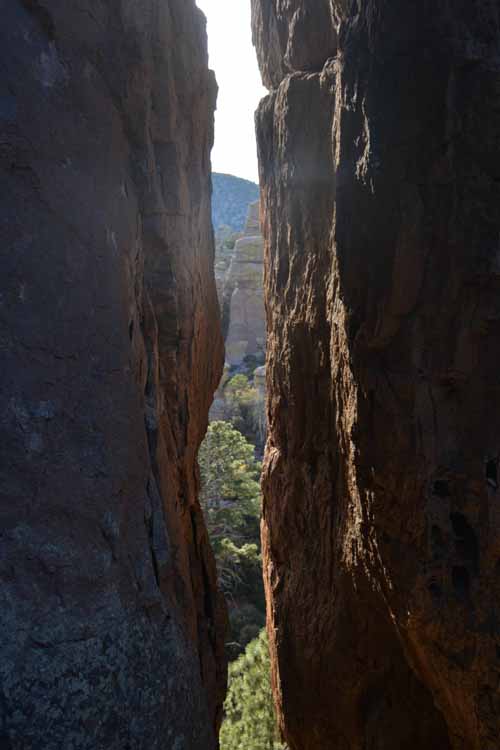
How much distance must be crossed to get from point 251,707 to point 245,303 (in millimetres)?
31976

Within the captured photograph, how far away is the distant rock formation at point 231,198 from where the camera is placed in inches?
3841

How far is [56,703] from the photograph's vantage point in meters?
2.28

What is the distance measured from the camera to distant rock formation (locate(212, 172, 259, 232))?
320 feet

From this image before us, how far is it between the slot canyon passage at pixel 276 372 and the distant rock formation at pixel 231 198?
9148 centimetres

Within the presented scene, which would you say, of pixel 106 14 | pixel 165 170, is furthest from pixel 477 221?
pixel 106 14

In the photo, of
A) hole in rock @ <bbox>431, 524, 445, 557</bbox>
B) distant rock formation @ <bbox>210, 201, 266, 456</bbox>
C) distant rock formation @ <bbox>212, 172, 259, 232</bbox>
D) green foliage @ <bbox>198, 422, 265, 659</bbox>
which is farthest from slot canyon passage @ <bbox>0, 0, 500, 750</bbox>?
distant rock formation @ <bbox>212, 172, 259, 232</bbox>

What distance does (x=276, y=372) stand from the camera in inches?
266

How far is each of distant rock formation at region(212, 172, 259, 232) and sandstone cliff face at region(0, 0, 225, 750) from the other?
93877 millimetres

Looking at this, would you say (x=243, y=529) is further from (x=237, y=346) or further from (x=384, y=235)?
(x=237, y=346)

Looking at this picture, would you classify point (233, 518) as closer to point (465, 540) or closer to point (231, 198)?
point (465, 540)

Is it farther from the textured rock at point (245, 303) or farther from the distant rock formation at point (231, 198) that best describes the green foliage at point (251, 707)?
the distant rock formation at point (231, 198)

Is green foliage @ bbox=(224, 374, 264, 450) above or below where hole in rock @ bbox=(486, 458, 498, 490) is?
below

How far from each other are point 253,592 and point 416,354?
44.3 ft

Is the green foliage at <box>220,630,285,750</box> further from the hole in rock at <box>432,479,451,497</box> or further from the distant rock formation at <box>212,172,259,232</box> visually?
the distant rock formation at <box>212,172,259,232</box>
